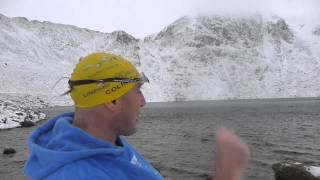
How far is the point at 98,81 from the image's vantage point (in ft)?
8.95

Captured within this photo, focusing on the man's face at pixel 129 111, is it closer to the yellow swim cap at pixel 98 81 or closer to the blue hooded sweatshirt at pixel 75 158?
the yellow swim cap at pixel 98 81

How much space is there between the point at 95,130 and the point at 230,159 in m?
0.91

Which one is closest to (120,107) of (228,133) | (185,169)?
(228,133)

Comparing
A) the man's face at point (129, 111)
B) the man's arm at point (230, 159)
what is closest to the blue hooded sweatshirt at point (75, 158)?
the man's face at point (129, 111)

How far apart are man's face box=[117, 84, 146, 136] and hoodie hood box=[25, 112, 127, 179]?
154 millimetres

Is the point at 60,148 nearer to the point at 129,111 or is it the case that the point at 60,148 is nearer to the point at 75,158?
the point at 75,158

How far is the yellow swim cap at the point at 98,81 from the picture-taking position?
2699 mm

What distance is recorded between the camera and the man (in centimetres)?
236

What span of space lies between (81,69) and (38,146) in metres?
0.54

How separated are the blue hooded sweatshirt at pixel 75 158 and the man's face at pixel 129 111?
0.50 ft

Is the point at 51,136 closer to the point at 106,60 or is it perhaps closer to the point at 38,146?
the point at 38,146

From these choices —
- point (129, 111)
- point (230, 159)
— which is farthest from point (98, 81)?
point (230, 159)

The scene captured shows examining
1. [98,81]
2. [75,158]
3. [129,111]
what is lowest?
[75,158]

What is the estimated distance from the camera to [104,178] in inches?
93.0
